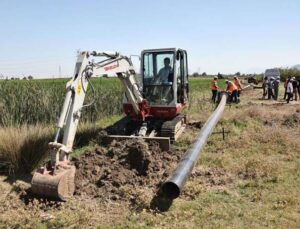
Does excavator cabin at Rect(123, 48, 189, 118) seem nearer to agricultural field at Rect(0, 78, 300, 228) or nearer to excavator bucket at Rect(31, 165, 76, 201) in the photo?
agricultural field at Rect(0, 78, 300, 228)

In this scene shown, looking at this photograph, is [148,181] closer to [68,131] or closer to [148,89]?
[68,131]

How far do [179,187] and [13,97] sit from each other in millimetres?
7404

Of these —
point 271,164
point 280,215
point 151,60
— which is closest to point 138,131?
point 151,60

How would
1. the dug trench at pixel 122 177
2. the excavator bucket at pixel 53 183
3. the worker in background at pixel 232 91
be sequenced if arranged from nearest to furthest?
the excavator bucket at pixel 53 183
the dug trench at pixel 122 177
the worker in background at pixel 232 91

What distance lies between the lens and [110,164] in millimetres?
7672

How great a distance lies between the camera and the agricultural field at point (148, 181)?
5449mm

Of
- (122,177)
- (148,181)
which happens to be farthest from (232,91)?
(122,177)

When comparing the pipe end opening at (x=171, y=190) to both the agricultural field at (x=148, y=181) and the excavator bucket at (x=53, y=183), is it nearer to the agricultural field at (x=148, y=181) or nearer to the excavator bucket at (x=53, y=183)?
the agricultural field at (x=148, y=181)

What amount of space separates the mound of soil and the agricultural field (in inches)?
0.7

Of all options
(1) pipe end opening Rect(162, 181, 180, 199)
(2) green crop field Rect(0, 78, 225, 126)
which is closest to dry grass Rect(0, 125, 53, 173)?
(2) green crop field Rect(0, 78, 225, 126)

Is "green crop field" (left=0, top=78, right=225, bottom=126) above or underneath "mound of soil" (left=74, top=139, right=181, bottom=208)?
above

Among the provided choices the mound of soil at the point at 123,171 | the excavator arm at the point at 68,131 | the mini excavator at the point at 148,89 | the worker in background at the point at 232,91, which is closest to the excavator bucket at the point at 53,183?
the excavator arm at the point at 68,131

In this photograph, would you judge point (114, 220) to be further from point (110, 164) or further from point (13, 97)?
point (13, 97)

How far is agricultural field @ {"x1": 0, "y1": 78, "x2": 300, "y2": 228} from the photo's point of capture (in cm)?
545
